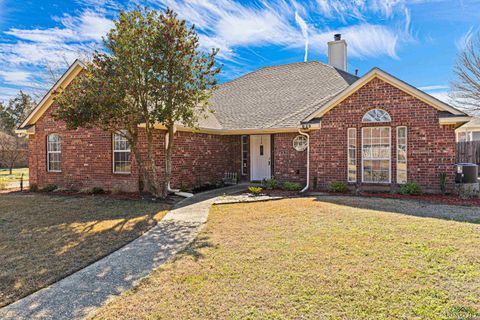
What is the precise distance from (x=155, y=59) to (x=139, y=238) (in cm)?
540

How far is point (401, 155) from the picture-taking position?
11.5 metres

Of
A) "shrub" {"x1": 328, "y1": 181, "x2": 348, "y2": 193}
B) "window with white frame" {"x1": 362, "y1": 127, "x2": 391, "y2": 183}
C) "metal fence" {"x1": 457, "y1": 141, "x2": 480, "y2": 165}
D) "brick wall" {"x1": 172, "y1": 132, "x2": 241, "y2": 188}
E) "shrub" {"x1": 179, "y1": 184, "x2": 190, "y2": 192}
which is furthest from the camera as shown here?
"metal fence" {"x1": 457, "y1": 141, "x2": 480, "y2": 165}

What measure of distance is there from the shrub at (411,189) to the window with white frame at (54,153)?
567 inches

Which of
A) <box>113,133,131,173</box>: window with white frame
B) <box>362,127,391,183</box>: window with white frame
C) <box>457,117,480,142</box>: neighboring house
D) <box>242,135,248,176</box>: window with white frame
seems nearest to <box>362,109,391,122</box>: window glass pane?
<box>362,127,391,183</box>: window with white frame

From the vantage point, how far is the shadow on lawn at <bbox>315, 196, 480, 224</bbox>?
7875mm

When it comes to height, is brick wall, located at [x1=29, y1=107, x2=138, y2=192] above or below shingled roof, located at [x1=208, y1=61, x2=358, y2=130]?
below

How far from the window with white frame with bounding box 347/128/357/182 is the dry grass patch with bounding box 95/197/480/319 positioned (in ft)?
15.4

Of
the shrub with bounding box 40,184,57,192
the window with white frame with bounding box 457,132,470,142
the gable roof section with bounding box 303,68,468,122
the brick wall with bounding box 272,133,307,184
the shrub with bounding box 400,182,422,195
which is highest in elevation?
the gable roof section with bounding box 303,68,468,122

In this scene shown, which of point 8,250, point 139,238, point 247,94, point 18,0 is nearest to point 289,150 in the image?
point 247,94

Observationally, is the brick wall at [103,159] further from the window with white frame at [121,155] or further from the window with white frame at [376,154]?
the window with white frame at [376,154]

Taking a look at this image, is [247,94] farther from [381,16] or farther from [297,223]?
[297,223]

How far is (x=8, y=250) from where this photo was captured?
595 centimetres

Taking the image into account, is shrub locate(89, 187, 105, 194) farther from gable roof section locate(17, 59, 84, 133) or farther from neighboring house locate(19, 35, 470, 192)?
gable roof section locate(17, 59, 84, 133)

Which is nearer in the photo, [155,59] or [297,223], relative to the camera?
[297,223]
